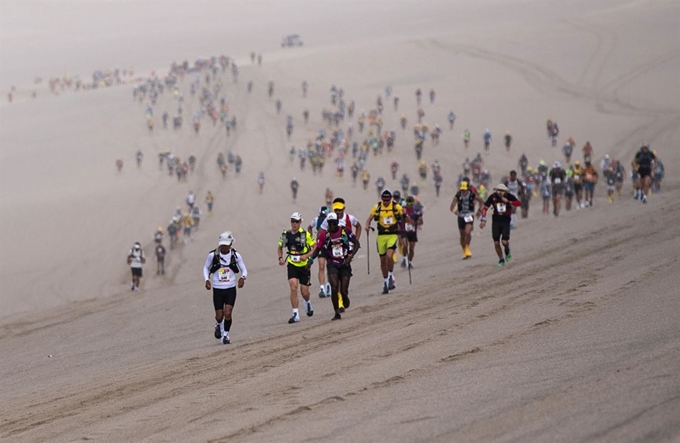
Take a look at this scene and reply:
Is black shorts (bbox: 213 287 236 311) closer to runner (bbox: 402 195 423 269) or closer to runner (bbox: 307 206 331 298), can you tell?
runner (bbox: 307 206 331 298)

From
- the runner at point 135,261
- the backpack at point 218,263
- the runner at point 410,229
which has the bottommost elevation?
the runner at point 135,261

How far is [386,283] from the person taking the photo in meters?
15.8

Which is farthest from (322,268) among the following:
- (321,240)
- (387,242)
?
(321,240)

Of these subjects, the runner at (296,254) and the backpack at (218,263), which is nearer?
the backpack at (218,263)

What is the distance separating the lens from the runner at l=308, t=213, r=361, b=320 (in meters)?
13.4

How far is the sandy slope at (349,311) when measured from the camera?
23.8ft

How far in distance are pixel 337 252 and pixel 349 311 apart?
98cm

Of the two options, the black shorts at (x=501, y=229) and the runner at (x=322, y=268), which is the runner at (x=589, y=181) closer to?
the black shorts at (x=501, y=229)

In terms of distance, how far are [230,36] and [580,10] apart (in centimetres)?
4741

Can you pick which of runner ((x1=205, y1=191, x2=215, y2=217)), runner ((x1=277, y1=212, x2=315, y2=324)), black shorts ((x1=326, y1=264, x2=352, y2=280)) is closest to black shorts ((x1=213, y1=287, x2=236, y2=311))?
runner ((x1=277, y1=212, x2=315, y2=324))

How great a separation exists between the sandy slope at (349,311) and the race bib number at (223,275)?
0.79 meters

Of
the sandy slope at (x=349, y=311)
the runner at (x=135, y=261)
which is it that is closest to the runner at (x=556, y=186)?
the sandy slope at (x=349, y=311)

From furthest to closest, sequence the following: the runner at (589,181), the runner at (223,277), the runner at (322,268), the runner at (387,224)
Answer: the runner at (589,181)
the runner at (387,224)
the runner at (322,268)
the runner at (223,277)

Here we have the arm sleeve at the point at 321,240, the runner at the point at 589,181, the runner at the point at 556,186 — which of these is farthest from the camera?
the runner at the point at 589,181
